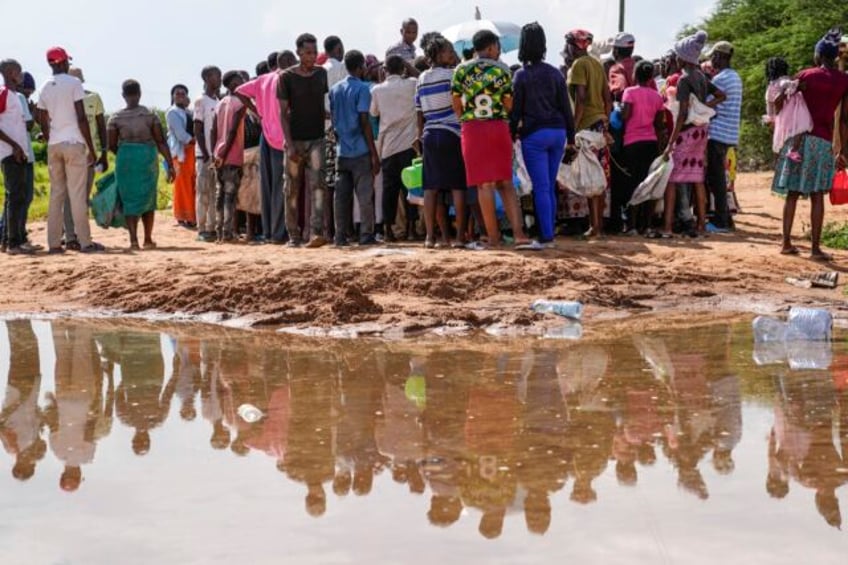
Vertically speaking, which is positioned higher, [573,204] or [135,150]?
[135,150]

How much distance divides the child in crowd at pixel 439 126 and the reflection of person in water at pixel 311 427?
3.68 meters

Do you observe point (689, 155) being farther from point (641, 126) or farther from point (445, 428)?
point (445, 428)

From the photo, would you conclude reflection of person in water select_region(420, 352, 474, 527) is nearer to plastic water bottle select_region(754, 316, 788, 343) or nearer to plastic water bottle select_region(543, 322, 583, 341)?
plastic water bottle select_region(543, 322, 583, 341)

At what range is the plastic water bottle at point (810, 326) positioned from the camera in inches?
294

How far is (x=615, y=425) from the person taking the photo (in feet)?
17.1

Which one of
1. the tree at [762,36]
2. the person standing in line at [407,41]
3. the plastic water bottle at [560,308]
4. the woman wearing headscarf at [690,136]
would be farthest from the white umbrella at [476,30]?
the tree at [762,36]

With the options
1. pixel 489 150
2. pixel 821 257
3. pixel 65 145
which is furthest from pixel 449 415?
pixel 65 145

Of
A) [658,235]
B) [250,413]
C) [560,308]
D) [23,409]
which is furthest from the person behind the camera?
[658,235]

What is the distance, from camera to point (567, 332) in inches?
311

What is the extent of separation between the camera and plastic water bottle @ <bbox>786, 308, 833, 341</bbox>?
748cm

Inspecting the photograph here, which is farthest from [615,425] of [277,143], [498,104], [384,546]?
[277,143]

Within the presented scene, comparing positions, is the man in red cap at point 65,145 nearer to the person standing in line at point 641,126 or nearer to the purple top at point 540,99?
the purple top at point 540,99

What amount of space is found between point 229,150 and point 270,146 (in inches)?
27.7

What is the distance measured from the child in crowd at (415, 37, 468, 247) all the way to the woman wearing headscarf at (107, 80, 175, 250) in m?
3.28
